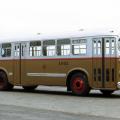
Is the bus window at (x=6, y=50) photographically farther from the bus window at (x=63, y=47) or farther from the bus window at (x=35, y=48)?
the bus window at (x=63, y=47)

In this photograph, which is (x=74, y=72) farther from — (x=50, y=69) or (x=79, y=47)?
(x=50, y=69)

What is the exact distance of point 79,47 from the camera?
24125 mm

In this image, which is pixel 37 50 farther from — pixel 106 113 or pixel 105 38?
pixel 106 113

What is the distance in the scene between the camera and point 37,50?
85.5ft

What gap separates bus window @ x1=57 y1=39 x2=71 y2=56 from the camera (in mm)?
24578

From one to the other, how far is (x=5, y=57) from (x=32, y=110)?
997cm

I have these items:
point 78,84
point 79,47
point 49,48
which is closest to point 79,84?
point 78,84

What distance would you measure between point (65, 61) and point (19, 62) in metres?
3.18

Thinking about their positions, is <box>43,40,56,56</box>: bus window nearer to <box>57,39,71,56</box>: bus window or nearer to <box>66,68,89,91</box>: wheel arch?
<box>57,39,71,56</box>: bus window

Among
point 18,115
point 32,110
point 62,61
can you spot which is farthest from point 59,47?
point 18,115

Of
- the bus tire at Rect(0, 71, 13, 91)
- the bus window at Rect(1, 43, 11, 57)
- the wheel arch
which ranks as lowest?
the bus tire at Rect(0, 71, 13, 91)

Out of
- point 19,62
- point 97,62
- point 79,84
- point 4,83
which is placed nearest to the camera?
point 97,62

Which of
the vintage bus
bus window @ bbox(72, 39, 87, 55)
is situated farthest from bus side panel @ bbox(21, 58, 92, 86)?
bus window @ bbox(72, 39, 87, 55)

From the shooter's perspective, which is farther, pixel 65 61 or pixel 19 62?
pixel 19 62
